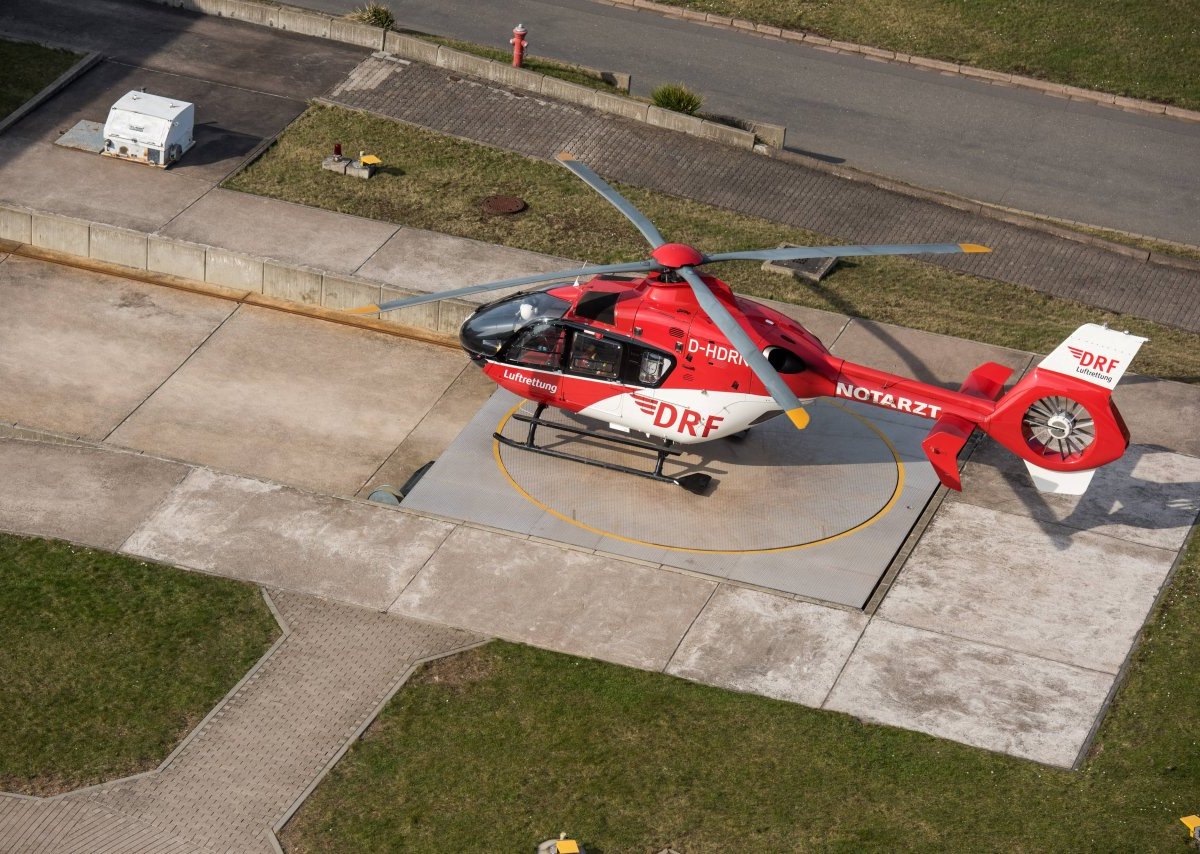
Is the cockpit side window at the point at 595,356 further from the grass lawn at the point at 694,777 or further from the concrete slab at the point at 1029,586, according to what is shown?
the concrete slab at the point at 1029,586

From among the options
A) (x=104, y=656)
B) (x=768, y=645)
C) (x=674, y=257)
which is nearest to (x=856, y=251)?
(x=674, y=257)

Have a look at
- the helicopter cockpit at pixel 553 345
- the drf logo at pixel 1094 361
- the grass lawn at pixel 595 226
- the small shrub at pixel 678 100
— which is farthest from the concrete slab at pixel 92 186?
the drf logo at pixel 1094 361

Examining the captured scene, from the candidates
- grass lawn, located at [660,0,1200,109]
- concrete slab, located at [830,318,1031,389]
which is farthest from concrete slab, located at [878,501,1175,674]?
grass lawn, located at [660,0,1200,109]

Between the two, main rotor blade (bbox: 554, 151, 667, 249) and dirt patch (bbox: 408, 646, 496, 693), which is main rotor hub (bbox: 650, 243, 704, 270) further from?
dirt patch (bbox: 408, 646, 496, 693)

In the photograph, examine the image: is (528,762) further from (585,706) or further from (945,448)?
(945,448)

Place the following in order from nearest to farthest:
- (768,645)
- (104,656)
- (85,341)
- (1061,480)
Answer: (104,656), (768,645), (1061,480), (85,341)

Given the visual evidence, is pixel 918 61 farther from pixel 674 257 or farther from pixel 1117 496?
pixel 674 257

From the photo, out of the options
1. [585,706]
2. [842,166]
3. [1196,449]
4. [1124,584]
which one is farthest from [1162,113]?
[585,706]

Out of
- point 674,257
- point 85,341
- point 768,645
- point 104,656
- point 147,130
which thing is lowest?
point 104,656
